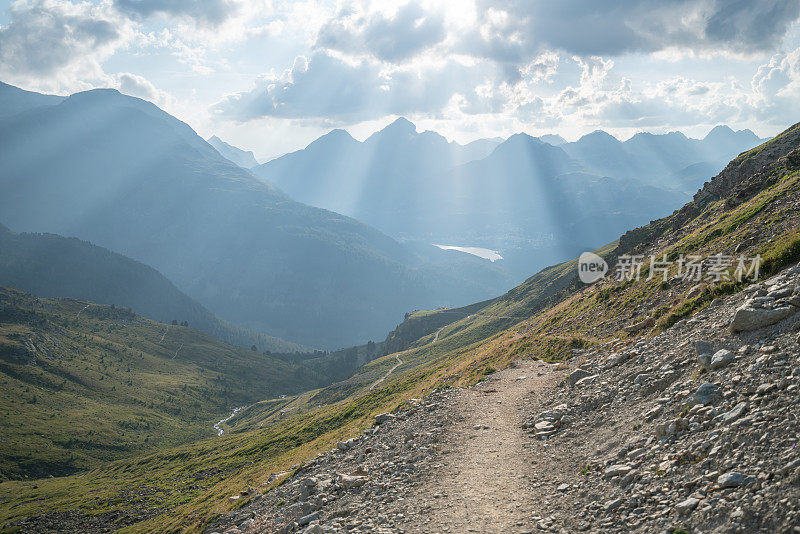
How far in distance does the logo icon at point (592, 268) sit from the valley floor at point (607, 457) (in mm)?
58225

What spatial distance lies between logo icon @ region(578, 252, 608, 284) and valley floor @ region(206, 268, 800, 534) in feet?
191

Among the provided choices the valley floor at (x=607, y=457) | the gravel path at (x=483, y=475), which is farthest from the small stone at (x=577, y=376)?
the gravel path at (x=483, y=475)

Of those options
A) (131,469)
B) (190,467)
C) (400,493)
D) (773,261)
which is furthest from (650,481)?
(131,469)

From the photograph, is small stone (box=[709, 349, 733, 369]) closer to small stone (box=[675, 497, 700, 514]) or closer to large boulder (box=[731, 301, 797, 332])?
large boulder (box=[731, 301, 797, 332])

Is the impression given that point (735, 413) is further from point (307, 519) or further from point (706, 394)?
point (307, 519)

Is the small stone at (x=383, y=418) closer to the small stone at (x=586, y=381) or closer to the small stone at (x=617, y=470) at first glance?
the small stone at (x=586, y=381)

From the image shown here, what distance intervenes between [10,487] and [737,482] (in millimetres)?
170049

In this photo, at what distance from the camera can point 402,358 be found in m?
182

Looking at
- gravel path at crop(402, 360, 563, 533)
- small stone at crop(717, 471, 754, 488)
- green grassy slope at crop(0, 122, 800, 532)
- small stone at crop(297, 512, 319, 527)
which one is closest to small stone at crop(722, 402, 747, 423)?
small stone at crop(717, 471, 754, 488)

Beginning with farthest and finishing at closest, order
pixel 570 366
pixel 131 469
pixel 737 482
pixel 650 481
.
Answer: pixel 131 469, pixel 570 366, pixel 650 481, pixel 737 482

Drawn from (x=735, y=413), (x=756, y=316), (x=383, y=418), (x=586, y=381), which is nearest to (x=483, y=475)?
(x=586, y=381)

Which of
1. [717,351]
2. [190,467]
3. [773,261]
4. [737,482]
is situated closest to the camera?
[737,482]

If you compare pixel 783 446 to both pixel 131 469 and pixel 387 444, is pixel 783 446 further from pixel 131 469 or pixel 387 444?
pixel 131 469

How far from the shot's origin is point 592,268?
90875mm
